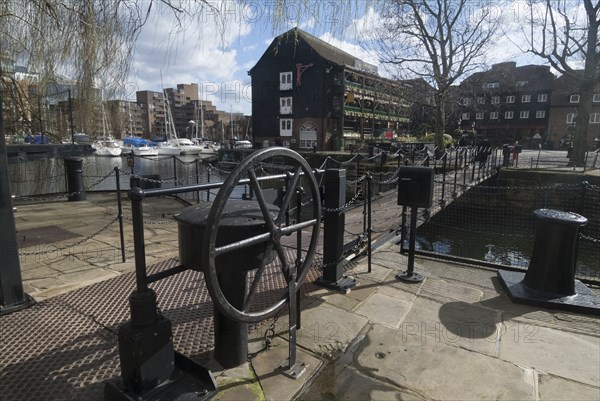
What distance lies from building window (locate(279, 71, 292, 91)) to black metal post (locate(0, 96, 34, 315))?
40302 millimetres

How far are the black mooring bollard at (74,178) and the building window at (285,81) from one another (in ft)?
113

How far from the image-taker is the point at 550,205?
608 inches

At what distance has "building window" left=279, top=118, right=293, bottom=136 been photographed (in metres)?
41.9

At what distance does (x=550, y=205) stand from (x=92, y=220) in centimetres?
1721

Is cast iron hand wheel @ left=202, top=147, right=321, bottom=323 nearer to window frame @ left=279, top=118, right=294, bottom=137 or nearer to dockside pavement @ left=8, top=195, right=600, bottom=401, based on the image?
dockside pavement @ left=8, top=195, right=600, bottom=401

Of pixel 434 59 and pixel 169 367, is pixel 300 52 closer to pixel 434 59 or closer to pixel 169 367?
pixel 434 59

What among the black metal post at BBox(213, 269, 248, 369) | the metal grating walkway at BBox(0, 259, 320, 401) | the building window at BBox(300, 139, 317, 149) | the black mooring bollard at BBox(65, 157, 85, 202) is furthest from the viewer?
the building window at BBox(300, 139, 317, 149)

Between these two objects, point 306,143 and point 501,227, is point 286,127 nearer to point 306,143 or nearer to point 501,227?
point 306,143

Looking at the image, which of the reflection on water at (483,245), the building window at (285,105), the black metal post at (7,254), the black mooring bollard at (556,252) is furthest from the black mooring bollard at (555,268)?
the building window at (285,105)

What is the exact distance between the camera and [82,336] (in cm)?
288

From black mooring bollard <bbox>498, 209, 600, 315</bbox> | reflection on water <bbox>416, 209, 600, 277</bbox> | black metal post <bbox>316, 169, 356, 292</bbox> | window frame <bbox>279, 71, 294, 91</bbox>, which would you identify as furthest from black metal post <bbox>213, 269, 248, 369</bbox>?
window frame <bbox>279, 71, 294, 91</bbox>

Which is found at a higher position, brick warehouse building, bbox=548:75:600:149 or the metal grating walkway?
brick warehouse building, bbox=548:75:600:149

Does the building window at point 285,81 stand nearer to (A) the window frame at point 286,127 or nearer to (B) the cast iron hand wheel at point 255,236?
(A) the window frame at point 286,127

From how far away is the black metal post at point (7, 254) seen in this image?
126 inches
